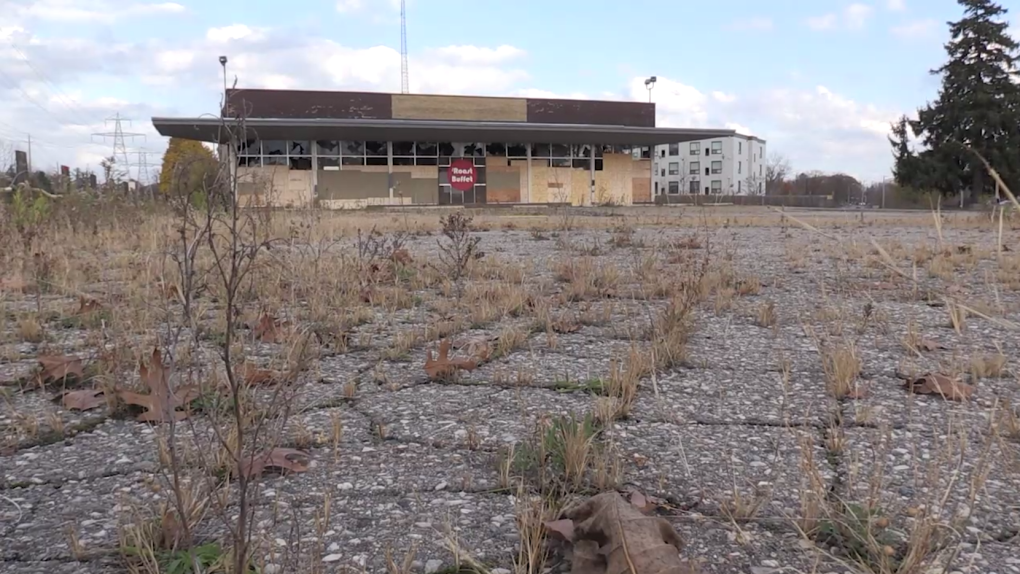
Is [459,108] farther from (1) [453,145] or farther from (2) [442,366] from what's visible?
(2) [442,366]

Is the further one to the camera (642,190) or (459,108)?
(642,190)

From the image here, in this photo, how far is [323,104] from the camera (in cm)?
3947

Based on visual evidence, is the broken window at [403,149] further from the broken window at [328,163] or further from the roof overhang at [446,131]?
the broken window at [328,163]

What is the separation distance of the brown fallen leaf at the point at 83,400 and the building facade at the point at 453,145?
33.6 m

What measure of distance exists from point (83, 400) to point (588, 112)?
141 ft

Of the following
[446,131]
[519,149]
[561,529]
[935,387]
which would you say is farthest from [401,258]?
[519,149]

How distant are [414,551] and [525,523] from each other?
0.23 m

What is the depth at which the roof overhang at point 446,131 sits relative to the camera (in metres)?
35.4

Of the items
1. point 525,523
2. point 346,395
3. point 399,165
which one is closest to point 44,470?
point 346,395

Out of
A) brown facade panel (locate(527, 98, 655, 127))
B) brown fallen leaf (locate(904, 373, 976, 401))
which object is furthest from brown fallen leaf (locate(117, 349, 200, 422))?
brown facade panel (locate(527, 98, 655, 127))

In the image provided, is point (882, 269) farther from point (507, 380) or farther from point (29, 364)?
point (29, 364)

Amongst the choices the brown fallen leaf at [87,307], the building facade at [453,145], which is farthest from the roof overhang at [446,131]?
the brown fallen leaf at [87,307]

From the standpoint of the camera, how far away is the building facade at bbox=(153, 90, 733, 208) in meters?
37.5

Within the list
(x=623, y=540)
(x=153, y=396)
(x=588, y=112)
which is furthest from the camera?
(x=588, y=112)
